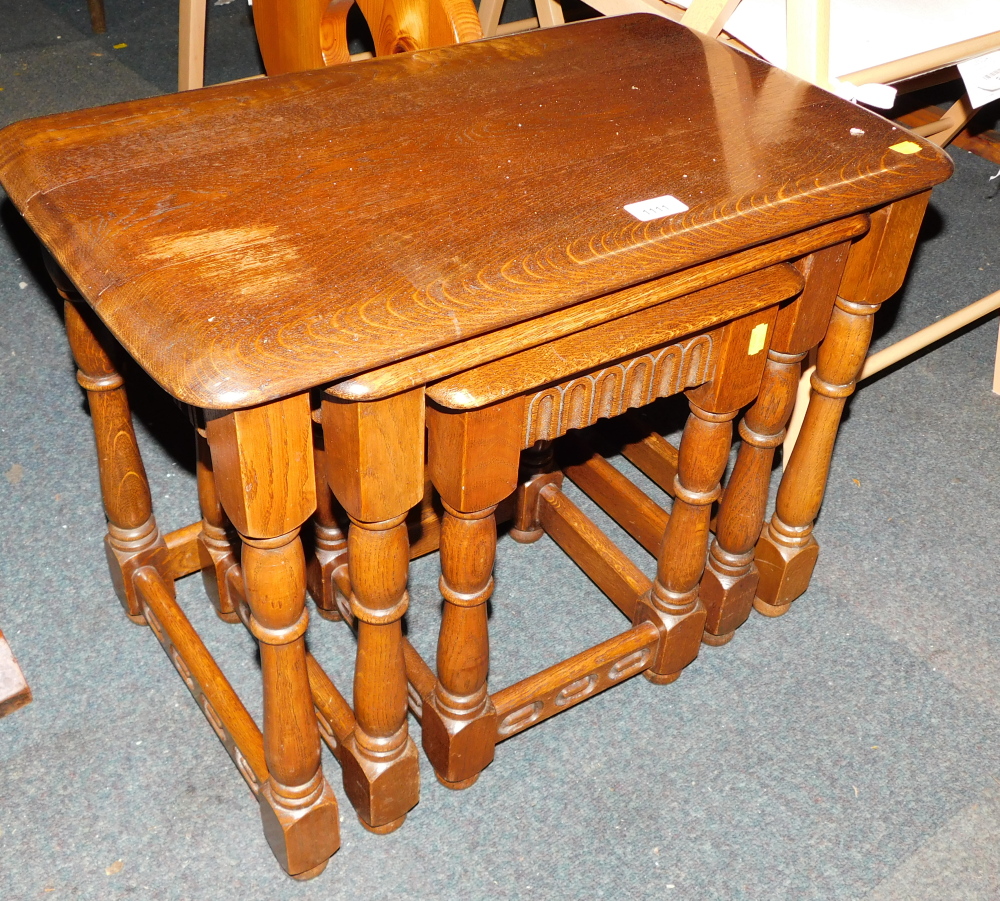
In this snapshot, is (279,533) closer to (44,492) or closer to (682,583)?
(682,583)

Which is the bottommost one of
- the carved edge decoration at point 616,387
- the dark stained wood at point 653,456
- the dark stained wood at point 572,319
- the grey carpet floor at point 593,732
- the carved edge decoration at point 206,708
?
the grey carpet floor at point 593,732

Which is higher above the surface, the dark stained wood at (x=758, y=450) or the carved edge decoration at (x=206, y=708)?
the dark stained wood at (x=758, y=450)

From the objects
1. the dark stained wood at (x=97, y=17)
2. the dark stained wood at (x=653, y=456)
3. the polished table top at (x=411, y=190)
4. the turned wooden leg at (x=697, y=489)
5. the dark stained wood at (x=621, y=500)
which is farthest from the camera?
the dark stained wood at (x=97, y=17)

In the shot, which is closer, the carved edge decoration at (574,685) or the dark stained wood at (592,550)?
the carved edge decoration at (574,685)

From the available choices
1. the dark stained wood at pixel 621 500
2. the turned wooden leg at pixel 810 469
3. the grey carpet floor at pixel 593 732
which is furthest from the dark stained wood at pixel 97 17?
the turned wooden leg at pixel 810 469

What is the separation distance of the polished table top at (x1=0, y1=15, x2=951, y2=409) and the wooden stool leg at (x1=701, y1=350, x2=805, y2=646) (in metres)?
0.25

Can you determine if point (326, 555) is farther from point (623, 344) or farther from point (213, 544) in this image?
point (623, 344)

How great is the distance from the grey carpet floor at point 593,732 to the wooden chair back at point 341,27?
1.96 feet

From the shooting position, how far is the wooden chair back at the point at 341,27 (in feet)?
4.42

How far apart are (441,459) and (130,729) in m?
0.63

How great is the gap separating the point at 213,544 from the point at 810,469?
76 centimetres

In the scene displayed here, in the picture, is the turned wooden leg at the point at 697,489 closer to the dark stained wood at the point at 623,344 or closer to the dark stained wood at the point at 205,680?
the dark stained wood at the point at 623,344

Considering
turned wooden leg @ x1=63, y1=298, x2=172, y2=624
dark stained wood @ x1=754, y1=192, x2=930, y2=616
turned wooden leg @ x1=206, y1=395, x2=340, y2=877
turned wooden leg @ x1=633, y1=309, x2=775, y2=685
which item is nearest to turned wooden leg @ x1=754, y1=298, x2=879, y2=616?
dark stained wood @ x1=754, y1=192, x2=930, y2=616

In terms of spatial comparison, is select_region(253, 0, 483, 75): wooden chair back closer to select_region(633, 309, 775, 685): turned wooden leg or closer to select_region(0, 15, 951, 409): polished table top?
select_region(0, 15, 951, 409): polished table top
